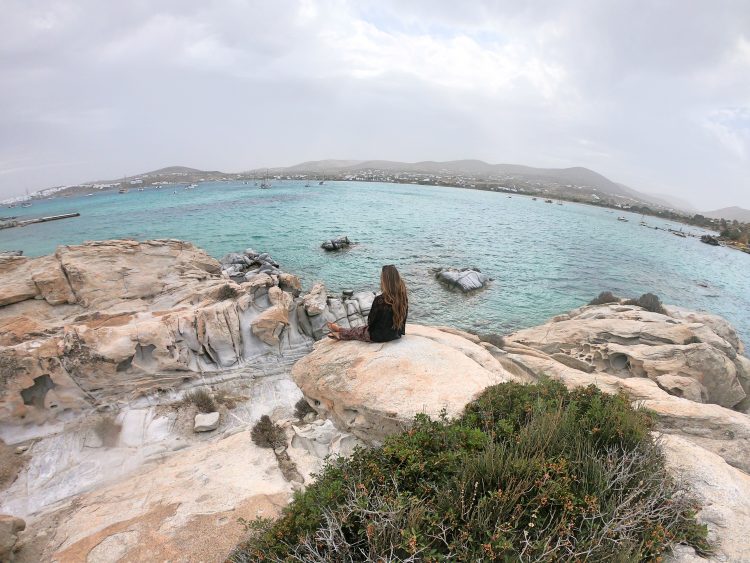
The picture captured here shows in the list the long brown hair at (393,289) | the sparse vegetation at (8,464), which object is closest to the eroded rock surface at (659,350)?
the long brown hair at (393,289)

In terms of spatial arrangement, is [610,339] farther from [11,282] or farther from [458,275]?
[11,282]

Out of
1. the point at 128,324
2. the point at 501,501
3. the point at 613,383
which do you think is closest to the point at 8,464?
the point at 128,324

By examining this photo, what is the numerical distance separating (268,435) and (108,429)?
4.93 m

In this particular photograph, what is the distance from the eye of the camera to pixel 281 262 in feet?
92.1

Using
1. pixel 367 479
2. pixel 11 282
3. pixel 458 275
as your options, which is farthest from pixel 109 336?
pixel 458 275

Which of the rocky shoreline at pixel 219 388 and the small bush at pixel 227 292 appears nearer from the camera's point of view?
the rocky shoreline at pixel 219 388

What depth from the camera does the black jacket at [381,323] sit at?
823 centimetres

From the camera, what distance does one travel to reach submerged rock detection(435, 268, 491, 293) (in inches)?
921

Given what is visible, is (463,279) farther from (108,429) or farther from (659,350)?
(108,429)

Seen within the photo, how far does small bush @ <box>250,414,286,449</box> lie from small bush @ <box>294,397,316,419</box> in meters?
0.91

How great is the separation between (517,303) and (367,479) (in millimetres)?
19722

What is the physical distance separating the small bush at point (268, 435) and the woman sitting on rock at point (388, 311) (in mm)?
3140

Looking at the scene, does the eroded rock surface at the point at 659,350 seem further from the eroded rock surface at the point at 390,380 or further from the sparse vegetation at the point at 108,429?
the sparse vegetation at the point at 108,429

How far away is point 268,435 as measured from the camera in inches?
339
